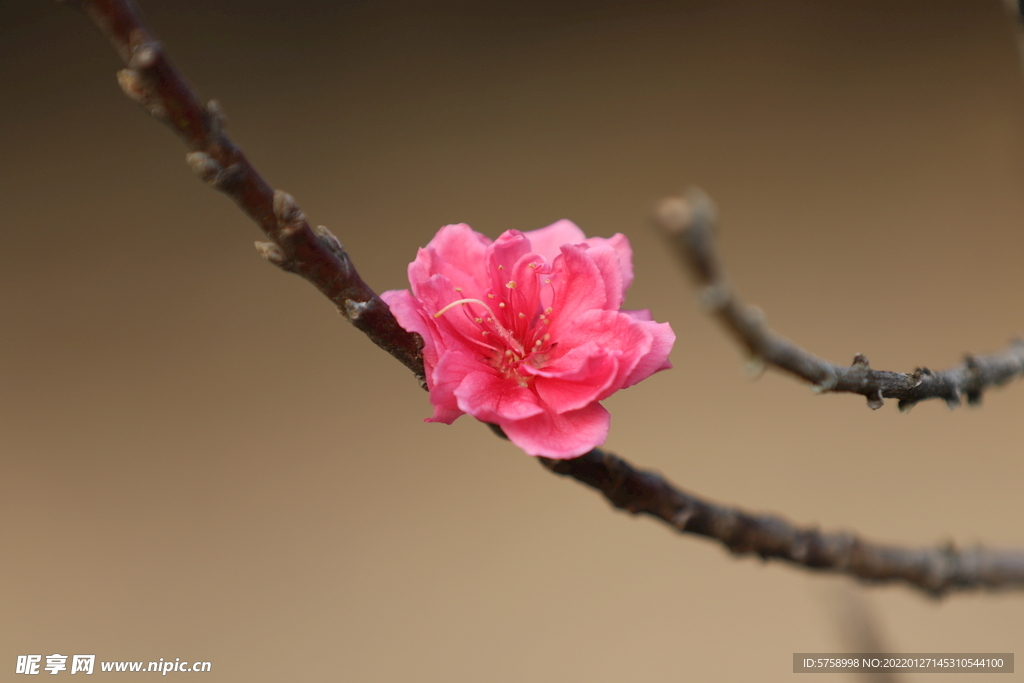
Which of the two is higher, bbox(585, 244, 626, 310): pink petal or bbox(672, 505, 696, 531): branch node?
bbox(585, 244, 626, 310): pink petal

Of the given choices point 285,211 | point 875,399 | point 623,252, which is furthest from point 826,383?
point 285,211

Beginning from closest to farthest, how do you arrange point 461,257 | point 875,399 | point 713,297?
point 713,297, point 875,399, point 461,257

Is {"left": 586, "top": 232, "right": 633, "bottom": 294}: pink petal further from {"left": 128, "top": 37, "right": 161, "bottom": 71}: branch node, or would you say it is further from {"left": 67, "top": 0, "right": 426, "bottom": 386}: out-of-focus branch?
{"left": 128, "top": 37, "right": 161, "bottom": 71}: branch node

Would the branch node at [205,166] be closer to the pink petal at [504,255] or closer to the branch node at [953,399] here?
the pink petal at [504,255]

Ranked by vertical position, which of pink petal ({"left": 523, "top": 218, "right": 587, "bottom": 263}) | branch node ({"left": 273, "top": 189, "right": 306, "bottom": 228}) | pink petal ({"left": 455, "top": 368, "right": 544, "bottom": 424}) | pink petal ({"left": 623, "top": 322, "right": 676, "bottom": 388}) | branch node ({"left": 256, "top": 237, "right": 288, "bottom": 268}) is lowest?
pink petal ({"left": 455, "top": 368, "right": 544, "bottom": 424})

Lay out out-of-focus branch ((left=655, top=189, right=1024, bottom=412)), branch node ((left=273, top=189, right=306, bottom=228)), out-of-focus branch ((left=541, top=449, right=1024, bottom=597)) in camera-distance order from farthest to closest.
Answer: out-of-focus branch ((left=541, top=449, right=1024, bottom=597)) → branch node ((left=273, top=189, right=306, bottom=228)) → out-of-focus branch ((left=655, top=189, right=1024, bottom=412))

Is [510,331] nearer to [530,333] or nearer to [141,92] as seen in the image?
[530,333]

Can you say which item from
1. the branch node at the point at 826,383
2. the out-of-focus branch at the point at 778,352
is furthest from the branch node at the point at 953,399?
the branch node at the point at 826,383

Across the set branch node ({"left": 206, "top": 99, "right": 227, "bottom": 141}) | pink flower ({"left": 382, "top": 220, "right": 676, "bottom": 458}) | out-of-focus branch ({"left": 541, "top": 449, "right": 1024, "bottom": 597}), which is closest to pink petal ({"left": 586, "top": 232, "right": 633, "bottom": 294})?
pink flower ({"left": 382, "top": 220, "right": 676, "bottom": 458})

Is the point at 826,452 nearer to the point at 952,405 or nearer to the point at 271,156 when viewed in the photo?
the point at 952,405
